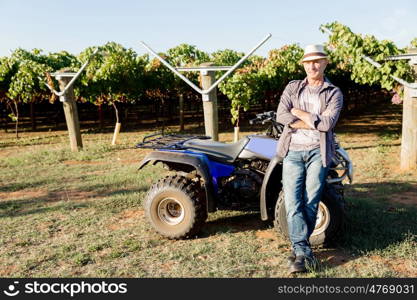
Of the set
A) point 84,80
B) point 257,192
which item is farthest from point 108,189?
point 84,80

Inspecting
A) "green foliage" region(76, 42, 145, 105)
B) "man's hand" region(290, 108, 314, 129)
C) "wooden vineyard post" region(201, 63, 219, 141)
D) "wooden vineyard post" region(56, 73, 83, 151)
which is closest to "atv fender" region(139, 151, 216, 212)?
"man's hand" region(290, 108, 314, 129)

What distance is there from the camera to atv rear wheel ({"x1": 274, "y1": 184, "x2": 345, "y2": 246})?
3838 millimetres

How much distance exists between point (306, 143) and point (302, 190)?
1.31 ft

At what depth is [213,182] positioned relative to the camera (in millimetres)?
4410

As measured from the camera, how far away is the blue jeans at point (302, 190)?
130 inches

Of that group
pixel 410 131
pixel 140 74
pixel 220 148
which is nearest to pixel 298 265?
pixel 220 148

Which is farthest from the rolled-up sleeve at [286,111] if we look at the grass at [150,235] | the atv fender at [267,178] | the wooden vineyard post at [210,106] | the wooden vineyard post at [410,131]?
the wooden vineyard post at [210,106]

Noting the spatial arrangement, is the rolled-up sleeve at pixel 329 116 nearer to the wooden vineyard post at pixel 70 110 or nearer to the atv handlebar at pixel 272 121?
the atv handlebar at pixel 272 121

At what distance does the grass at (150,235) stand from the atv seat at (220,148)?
2.79ft

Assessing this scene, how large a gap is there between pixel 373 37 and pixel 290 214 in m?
5.47

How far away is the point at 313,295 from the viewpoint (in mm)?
3049

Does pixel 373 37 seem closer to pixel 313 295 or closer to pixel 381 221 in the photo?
pixel 381 221

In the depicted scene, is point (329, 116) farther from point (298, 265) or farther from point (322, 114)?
point (298, 265)

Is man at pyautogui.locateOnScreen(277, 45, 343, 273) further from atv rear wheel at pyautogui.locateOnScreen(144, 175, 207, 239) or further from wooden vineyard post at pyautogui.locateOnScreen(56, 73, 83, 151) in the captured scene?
wooden vineyard post at pyautogui.locateOnScreen(56, 73, 83, 151)
